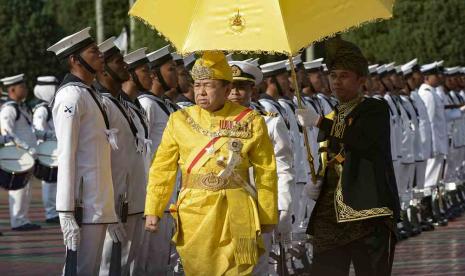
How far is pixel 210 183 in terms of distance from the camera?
8156 mm

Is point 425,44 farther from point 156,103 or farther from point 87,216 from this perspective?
point 87,216

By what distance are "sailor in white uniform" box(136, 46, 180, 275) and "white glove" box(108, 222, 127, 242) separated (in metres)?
0.72

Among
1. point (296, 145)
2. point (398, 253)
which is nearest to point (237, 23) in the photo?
point (296, 145)

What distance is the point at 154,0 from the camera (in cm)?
847

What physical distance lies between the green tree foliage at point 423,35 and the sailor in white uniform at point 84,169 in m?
25.9

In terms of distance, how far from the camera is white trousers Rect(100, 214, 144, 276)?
10438mm

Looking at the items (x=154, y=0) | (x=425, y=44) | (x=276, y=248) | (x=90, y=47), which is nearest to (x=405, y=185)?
(x=276, y=248)

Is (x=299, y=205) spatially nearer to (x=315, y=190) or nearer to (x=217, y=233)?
(x=315, y=190)

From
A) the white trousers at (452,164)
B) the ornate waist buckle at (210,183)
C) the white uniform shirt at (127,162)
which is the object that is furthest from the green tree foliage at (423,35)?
the ornate waist buckle at (210,183)

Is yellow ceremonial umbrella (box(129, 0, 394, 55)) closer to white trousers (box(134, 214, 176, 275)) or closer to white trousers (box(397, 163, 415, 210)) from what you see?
white trousers (box(134, 214, 176, 275))

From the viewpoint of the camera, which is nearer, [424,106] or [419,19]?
[424,106]

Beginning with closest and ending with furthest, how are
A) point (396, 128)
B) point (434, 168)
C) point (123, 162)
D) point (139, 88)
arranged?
1. point (123, 162)
2. point (139, 88)
3. point (396, 128)
4. point (434, 168)

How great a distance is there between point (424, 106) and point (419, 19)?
15.6 meters

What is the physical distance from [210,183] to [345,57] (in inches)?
58.1
